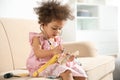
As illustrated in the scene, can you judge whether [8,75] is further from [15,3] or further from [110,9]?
[110,9]

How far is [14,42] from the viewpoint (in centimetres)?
189

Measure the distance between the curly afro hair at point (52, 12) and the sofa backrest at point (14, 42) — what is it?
41 centimetres

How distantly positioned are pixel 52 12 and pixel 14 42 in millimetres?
524

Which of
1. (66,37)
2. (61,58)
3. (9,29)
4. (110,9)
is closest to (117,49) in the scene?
(110,9)

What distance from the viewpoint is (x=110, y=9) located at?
3973mm

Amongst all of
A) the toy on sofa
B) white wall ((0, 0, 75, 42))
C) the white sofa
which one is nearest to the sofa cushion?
the white sofa

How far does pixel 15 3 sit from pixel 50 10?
98 cm

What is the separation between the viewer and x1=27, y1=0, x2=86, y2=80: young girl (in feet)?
4.65

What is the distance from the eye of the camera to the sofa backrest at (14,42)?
1.77 m

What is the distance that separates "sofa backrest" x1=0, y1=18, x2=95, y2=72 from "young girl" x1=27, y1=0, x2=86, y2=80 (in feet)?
1.03

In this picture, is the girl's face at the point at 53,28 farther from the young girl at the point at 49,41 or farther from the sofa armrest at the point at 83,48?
the sofa armrest at the point at 83,48

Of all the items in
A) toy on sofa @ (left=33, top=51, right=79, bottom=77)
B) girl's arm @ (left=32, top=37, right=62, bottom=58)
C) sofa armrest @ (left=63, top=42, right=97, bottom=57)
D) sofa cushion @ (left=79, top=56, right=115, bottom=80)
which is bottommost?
sofa cushion @ (left=79, top=56, right=115, bottom=80)

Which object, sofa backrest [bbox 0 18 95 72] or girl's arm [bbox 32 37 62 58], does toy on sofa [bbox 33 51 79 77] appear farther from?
sofa backrest [bbox 0 18 95 72]

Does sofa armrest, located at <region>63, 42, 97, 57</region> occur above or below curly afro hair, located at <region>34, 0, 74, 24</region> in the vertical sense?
below
